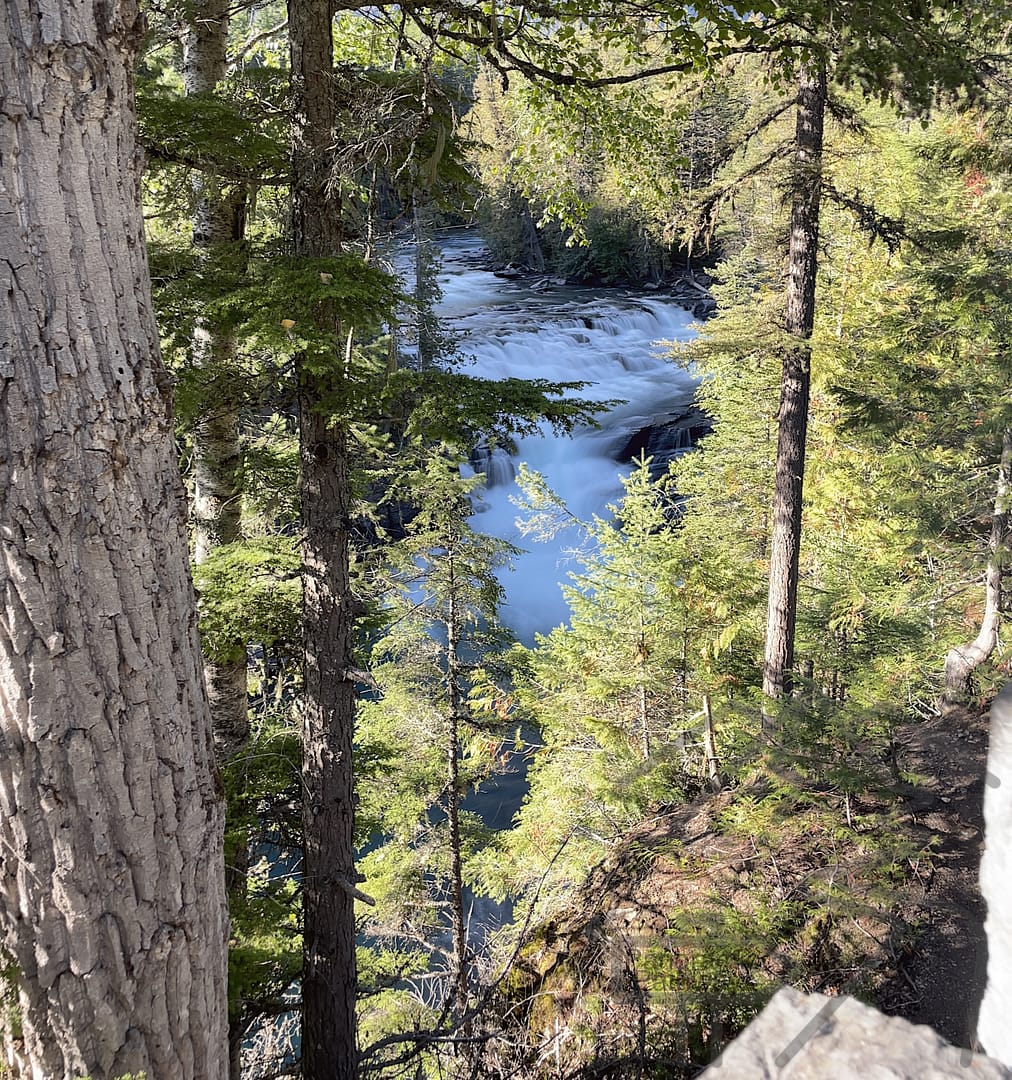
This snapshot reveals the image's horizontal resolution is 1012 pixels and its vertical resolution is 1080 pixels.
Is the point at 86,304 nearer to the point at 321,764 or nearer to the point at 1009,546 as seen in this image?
the point at 321,764

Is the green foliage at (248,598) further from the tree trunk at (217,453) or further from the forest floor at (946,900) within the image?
the forest floor at (946,900)

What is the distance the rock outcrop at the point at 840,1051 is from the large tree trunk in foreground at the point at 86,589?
137cm

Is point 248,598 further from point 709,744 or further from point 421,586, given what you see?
point 709,744

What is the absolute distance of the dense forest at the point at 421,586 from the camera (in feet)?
5.51

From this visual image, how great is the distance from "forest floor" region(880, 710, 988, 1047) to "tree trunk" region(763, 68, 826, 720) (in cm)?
160

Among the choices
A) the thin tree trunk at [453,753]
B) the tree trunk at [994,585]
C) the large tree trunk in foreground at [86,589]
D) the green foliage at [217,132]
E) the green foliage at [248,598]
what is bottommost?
the thin tree trunk at [453,753]

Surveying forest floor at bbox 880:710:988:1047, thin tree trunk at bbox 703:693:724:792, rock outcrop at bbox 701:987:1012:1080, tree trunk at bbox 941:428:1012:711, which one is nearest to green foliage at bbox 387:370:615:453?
rock outcrop at bbox 701:987:1012:1080

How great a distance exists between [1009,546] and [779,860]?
6.15m

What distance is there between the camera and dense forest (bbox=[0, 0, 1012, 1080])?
1681 mm

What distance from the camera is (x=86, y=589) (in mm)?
Answer: 1683

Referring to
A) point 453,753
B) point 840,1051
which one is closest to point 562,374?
point 453,753

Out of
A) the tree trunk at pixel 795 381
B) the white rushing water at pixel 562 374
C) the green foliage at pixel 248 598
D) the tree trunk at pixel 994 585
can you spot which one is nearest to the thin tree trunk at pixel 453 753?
the tree trunk at pixel 795 381

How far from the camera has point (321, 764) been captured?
13.2ft

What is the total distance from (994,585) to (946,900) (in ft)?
18.8
